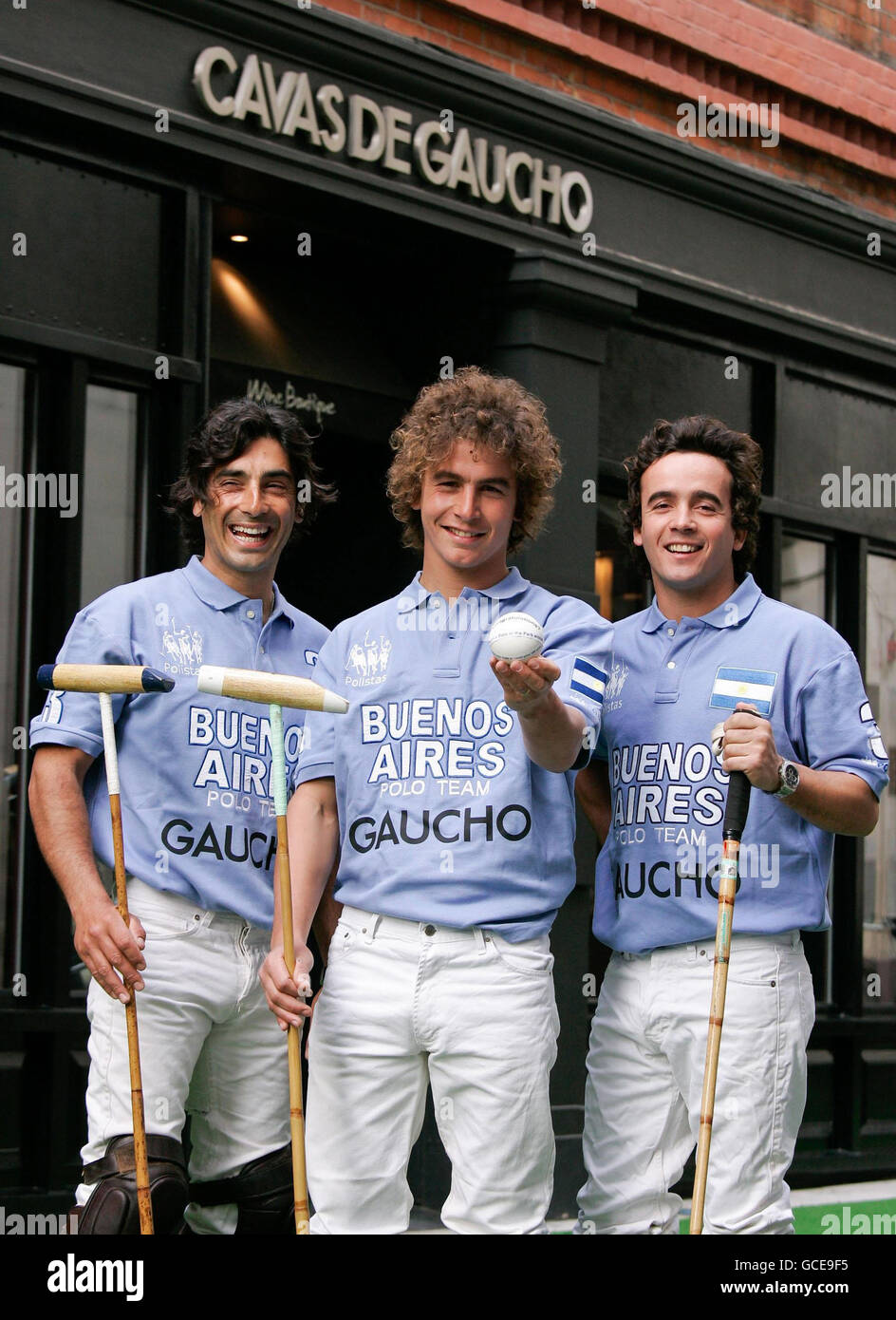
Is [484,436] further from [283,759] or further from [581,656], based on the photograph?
[283,759]

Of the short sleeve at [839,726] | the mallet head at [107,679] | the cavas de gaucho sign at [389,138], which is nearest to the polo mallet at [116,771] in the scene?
the mallet head at [107,679]

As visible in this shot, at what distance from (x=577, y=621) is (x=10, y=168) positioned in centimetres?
318

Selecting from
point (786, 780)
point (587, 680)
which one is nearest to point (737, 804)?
point (786, 780)

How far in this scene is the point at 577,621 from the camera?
415 cm

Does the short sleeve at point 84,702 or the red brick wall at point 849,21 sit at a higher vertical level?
the red brick wall at point 849,21

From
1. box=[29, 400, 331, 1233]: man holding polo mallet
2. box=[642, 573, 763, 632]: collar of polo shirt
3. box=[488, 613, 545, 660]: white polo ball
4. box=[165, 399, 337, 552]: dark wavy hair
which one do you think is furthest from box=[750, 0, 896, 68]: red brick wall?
box=[488, 613, 545, 660]: white polo ball

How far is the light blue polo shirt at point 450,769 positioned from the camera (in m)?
3.93

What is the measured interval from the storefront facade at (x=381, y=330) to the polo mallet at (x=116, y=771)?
2383 millimetres

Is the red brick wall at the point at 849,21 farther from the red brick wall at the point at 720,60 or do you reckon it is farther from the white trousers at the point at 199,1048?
the white trousers at the point at 199,1048

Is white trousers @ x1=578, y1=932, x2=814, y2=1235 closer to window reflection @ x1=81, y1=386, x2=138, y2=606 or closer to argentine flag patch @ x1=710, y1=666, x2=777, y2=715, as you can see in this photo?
argentine flag patch @ x1=710, y1=666, x2=777, y2=715

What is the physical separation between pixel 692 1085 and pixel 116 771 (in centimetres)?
149

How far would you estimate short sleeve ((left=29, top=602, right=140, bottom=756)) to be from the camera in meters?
4.37

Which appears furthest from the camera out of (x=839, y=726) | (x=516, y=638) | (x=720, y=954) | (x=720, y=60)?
(x=720, y=60)

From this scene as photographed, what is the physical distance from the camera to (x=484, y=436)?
413 cm
